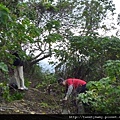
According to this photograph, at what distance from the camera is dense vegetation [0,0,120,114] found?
Result: 446cm

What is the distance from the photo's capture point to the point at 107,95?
15.1 feet

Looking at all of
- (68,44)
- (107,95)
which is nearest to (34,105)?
(107,95)

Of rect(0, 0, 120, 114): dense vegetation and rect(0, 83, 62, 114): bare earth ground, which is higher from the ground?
rect(0, 0, 120, 114): dense vegetation

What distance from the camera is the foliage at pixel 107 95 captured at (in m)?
4.40

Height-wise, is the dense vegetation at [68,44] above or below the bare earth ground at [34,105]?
above

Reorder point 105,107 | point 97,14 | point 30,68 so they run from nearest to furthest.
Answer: point 105,107
point 30,68
point 97,14

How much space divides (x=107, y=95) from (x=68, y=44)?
4525 millimetres

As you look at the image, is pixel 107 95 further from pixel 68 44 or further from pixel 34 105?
pixel 68 44

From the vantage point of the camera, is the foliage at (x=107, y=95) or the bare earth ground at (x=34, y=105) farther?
the bare earth ground at (x=34, y=105)

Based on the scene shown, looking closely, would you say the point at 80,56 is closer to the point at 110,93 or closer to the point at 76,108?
the point at 76,108

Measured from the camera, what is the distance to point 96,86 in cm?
456

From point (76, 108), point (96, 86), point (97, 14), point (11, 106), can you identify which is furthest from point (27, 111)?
point (97, 14)

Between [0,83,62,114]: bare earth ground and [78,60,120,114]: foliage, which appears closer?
[78,60,120,114]: foliage

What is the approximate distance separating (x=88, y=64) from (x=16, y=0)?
3831 mm
